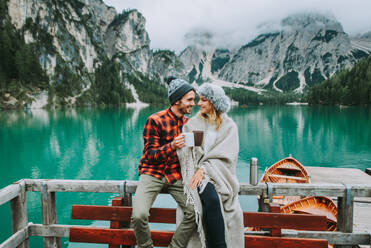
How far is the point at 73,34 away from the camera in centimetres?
12875

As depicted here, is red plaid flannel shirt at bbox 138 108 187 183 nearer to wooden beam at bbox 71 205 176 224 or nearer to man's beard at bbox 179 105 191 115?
man's beard at bbox 179 105 191 115

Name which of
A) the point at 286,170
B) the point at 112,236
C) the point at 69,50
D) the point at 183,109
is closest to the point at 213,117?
the point at 183,109

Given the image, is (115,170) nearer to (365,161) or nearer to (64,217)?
(64,217)

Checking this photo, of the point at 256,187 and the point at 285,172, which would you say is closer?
the point at 256,187

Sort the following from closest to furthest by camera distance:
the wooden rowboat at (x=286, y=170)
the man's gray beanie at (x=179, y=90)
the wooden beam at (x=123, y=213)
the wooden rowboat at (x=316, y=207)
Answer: the wooden beam at (x=123, y=213) → the man's gray beanie at (x=179, y=90) → the wooden rowboat at (x=316, y=207) → the wooden rowboat at (x=286, y=170)

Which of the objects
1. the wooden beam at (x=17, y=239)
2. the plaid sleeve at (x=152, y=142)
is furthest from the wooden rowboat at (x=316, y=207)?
the wooden beam at (x=17, y=239)

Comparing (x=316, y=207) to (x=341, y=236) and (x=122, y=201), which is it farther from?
(x=122, y=201)

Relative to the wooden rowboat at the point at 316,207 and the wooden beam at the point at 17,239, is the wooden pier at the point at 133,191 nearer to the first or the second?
the wooden beam at the point at 17,239

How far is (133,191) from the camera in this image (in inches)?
134

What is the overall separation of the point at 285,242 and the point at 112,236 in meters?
2.18

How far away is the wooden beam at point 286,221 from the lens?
3.21 m

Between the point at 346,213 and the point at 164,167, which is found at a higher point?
the point at 164,167

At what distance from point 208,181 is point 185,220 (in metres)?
0.52

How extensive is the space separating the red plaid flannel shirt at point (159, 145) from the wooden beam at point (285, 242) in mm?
1268
